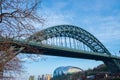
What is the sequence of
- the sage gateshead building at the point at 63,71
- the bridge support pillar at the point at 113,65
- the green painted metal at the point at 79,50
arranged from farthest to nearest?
the sage gateshead building at the point at 63,71 → the bridge support pillar at the point at 113,65 → the green painted metal at the point at 79,50

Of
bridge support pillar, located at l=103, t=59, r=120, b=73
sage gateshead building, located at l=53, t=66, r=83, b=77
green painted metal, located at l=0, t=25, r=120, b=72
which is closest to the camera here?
green painted metal, located at l=0, t=25, r=120, b=72

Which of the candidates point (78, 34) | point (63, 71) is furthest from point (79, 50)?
point (63, 71)

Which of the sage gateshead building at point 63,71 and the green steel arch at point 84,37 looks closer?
the green steel arch at point 84,37

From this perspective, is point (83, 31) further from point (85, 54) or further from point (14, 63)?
point (14, 63)

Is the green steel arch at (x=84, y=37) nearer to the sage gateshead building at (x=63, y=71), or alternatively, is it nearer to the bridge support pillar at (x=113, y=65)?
the bridge support pillar at (x=113, y=65)

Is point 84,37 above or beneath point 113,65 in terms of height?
above

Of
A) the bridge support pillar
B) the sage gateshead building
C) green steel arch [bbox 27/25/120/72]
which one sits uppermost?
green steel arch [bbox 27/25/120/72]

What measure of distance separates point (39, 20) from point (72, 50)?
64942 mm

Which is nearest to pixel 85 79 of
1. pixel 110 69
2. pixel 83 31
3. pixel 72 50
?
pixel 110 69

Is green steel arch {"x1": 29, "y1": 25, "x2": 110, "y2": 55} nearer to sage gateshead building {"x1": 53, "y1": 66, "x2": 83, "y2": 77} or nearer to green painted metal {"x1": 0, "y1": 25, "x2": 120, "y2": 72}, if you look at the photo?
green painted metal {"x1": 0, "y1": 25, "x2": 120, "y2": 72}

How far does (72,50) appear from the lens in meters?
76.6

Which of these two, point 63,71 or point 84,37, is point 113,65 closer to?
point 84,37

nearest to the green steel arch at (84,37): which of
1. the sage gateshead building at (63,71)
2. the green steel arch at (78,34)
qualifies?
the green steel arch at (78,34)

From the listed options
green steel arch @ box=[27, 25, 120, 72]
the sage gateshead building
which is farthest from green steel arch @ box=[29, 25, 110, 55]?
the sage gateshead building
